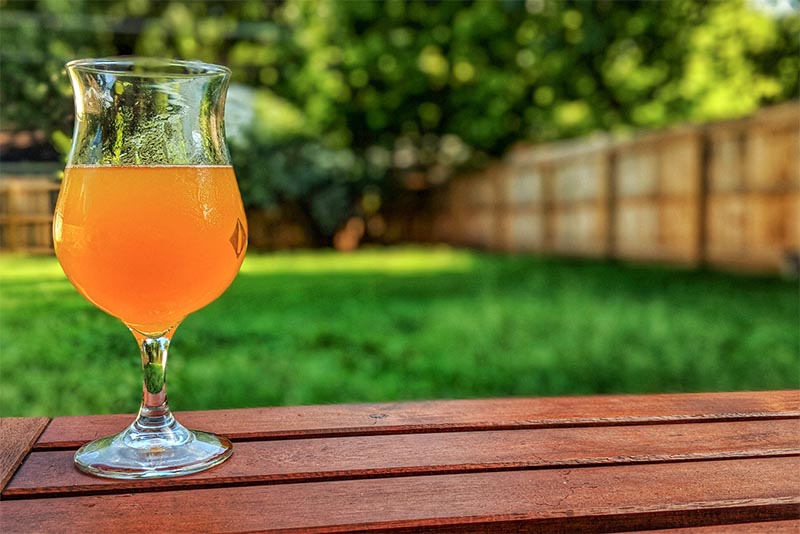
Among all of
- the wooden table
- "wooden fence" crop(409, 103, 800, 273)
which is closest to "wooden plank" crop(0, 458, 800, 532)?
the wooden table

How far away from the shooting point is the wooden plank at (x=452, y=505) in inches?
29.0

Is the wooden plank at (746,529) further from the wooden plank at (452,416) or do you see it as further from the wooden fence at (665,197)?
the wooden fence at (665,197)

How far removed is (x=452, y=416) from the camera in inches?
43.2

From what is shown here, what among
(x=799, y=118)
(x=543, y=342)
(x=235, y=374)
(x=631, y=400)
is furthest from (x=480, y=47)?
(x=631, y=400)

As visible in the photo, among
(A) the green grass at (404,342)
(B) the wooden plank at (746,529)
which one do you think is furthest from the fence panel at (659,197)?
(B) the wooden plank at (746,529)

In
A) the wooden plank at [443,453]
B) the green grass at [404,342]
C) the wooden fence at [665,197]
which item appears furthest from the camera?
the wooden fence at [665,197]

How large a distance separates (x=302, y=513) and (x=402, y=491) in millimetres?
101

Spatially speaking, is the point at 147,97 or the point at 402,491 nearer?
the point at 402,491

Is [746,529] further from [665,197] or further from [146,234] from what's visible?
[665,197]

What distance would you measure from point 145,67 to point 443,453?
0.55 meters

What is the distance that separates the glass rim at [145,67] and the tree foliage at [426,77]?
31.8 ft

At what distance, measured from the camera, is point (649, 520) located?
0.76 meters

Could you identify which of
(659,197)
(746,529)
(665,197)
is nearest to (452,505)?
(746,529)

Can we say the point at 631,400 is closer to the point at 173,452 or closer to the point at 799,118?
the point at 173,452
